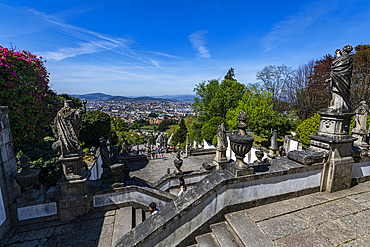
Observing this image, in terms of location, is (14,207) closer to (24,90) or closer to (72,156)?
(72,156)

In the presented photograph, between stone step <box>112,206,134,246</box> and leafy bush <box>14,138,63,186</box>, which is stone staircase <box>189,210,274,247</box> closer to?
stone step <box>112,206,134,246</box>

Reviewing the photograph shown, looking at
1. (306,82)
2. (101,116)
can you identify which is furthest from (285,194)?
(306,82)

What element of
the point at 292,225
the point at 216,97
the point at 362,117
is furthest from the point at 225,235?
the point at 216,97

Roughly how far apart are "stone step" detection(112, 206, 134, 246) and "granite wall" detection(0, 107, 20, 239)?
287 centimetres

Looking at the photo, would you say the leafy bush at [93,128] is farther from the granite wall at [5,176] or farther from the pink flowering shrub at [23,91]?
the granite wall at [5,176]

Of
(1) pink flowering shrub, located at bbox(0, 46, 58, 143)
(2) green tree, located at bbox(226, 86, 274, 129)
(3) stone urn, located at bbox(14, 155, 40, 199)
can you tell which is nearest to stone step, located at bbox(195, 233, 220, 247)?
(3) stone urn, located at bbox(14, 155, 40, 199)

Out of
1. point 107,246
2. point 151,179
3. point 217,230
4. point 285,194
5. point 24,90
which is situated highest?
point 24,90

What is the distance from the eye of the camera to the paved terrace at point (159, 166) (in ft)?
39.7

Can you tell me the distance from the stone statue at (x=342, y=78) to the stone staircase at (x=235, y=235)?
3.51 m

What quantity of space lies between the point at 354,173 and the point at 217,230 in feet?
14.5

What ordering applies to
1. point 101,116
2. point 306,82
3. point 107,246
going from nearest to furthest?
point 107,246, point 101,116, point 306,82

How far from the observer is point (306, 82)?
27.6 meters

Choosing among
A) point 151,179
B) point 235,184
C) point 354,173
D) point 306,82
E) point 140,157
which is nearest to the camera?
point 235,184

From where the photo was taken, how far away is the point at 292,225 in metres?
3.13
